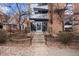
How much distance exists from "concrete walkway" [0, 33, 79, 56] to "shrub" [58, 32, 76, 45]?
12 centimetres

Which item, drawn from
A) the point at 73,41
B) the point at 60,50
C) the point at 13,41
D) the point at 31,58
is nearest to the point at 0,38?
the point at 13,41

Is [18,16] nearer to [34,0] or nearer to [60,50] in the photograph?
[34,0]

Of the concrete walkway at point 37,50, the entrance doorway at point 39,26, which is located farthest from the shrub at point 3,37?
the entrance doorway at point 39,26

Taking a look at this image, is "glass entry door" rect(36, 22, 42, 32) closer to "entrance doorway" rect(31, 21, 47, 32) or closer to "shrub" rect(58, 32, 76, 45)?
"entrance doorway" rect(31, 21, 47, 32)

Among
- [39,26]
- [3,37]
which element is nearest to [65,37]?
[39,26]

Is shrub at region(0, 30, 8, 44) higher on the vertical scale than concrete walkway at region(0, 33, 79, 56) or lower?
higher

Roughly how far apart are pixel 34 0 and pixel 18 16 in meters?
0.34

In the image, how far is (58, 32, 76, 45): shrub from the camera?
1946 millimetres

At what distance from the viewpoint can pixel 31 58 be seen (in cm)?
199

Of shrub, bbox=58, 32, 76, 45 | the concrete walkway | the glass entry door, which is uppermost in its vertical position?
the glass entry door

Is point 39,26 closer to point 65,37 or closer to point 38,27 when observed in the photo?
point 38,27

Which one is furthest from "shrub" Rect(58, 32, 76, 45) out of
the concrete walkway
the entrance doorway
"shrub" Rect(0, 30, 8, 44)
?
"shrub" Rect(0, 30, 8, 44)

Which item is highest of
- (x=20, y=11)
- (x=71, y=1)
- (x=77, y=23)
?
(x=71, y=1)

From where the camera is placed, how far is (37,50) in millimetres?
1989
